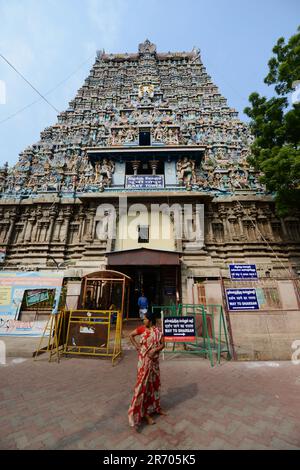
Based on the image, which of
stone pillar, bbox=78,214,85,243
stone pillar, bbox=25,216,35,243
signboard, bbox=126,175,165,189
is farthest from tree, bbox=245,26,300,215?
stone pillar, bbox=25,216,35,243

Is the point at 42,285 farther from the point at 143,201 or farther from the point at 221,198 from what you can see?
the point at 221,198

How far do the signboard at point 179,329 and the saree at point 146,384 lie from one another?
273cm

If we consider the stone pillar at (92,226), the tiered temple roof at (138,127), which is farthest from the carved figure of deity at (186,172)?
the stone pillar at (92,226)

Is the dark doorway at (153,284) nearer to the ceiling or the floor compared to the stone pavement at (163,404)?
nearer to the ceiling

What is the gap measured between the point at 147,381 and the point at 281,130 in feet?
43.2

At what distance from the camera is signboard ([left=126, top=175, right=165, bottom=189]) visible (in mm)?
14242

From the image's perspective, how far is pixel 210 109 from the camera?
70.9ft

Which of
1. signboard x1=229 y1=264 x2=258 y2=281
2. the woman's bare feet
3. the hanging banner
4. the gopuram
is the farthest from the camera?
the gopuram

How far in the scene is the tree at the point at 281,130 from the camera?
381 inches

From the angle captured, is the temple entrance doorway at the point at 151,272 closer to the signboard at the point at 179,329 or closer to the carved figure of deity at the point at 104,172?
the signboard at the point at 179,329

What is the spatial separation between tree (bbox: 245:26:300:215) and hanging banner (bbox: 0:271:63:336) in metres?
12.0

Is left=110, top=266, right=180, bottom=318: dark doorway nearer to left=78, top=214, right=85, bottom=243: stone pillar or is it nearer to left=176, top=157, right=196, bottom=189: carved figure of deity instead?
left=78, top=214, right=85, bottom=243: stone pillar

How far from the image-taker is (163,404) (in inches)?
131
